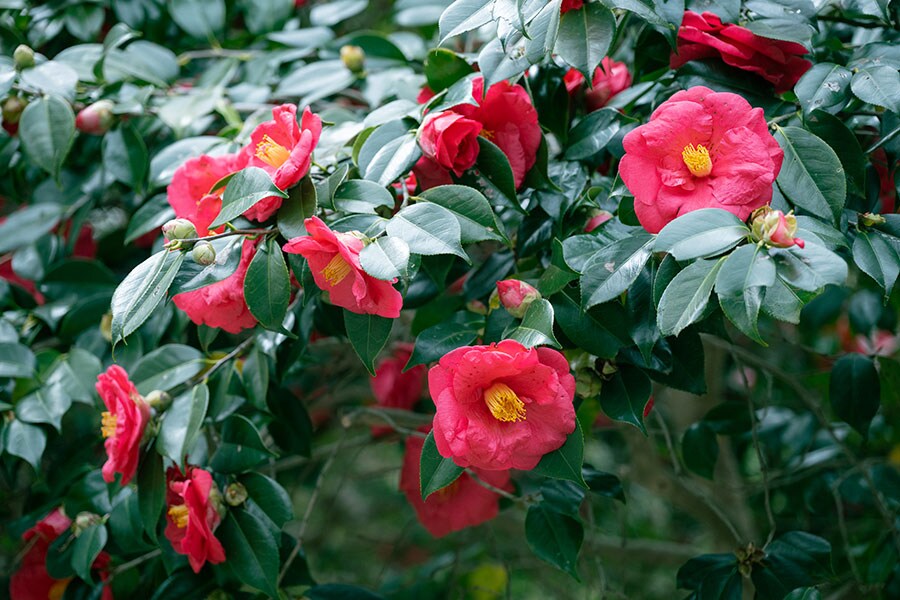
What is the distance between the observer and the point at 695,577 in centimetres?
92

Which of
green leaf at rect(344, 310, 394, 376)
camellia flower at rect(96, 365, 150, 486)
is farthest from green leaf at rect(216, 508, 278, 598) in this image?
green leaf at rect(344, 310, 394, 376)

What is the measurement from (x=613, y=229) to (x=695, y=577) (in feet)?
1.38

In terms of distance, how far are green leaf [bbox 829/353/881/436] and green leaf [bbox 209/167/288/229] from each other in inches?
27.6

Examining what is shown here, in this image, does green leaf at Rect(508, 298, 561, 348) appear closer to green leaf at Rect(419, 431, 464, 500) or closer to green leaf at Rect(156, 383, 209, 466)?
green leaf at Rect(419, 431, 464, 500)

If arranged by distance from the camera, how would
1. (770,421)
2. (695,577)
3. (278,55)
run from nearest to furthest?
(695,577), (278,55), (770,421)

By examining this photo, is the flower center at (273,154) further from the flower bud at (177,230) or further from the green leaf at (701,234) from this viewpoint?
the green leaf at (701,234)

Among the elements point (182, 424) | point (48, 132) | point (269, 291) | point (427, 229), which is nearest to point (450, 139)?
point (427, 229)

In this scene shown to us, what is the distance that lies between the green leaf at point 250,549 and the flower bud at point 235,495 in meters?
0.01

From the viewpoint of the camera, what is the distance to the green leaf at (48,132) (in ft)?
3.19

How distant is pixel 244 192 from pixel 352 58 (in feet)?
1.64

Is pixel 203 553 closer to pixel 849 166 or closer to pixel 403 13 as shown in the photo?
pixel 849 166

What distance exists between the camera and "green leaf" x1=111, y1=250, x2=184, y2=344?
0.66 metres

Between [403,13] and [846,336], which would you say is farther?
[846,336]

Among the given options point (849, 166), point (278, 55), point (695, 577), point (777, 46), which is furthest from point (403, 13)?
point (695, 577)
